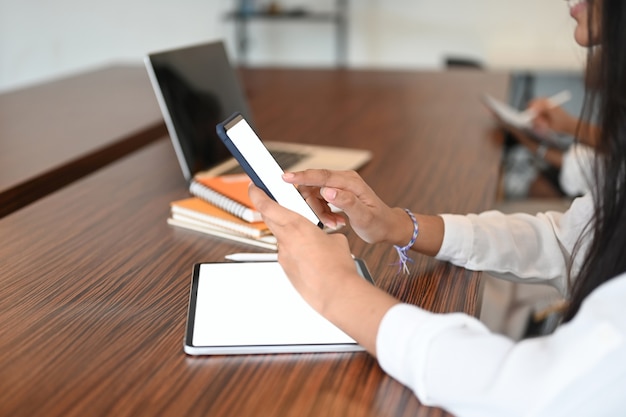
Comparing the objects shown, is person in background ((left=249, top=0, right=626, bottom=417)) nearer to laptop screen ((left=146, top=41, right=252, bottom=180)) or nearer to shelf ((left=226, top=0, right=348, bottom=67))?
laptop screen ((left=146, top=41, right=252, bottom=180))

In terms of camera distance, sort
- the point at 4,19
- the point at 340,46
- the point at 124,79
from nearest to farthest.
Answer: the point at 124,79 → the point at 340,46 → the point at 4,19

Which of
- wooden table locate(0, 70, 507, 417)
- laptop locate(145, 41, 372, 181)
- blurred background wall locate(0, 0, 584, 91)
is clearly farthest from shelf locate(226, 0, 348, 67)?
laptop locate(145, 41, 372, 181)

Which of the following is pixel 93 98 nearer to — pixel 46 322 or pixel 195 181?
pixel 195 181

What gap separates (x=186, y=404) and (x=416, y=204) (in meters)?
0.63

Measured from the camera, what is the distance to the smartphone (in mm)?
740

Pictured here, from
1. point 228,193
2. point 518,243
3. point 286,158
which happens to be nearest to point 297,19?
point 286,158

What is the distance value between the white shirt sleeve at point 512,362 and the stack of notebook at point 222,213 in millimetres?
371

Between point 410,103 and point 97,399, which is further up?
point 97,399

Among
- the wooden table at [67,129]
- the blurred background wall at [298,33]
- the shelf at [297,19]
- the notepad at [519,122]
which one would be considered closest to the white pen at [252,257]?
the wooden table at [67,129]

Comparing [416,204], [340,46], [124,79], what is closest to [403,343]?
[416,204]

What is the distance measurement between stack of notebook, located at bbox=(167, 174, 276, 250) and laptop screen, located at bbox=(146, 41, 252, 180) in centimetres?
12

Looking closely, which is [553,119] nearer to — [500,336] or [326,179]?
[326,179]

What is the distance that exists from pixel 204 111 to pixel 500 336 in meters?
0.80

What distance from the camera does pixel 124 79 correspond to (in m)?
2.10
